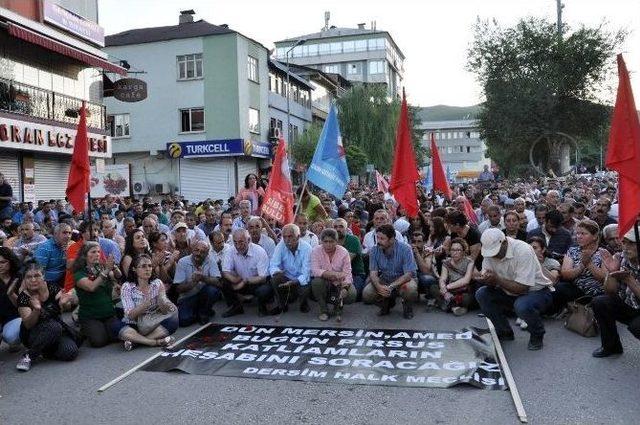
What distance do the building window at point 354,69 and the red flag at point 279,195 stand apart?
74188 mm

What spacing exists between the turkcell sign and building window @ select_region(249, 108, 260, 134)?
132 cm

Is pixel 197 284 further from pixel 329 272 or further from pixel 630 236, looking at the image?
pixel 630 236

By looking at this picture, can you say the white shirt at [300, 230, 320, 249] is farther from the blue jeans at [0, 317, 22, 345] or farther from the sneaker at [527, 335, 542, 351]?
the blue jeans at [0, 317, 22, 345]

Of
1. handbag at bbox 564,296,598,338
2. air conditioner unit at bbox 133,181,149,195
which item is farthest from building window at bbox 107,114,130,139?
handbag at bbox 564,296,598,338

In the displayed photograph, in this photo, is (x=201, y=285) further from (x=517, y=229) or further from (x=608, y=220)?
(x=608, y=220)

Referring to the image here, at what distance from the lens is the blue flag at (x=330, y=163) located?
11.0 m

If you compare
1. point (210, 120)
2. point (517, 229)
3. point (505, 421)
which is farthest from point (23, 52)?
point (505, 421)

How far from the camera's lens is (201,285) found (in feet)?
29.1

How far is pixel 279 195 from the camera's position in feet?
35.2

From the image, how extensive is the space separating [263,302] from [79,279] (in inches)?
108

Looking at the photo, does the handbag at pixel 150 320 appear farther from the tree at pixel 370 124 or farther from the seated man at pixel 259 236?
the tree at pixel 370 124

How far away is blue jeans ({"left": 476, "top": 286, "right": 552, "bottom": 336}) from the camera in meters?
6.92

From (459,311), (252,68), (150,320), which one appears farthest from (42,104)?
(459,311)

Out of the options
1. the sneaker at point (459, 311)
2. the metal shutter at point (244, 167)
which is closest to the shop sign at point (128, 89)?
the metal shutter at point (244, 167)
